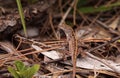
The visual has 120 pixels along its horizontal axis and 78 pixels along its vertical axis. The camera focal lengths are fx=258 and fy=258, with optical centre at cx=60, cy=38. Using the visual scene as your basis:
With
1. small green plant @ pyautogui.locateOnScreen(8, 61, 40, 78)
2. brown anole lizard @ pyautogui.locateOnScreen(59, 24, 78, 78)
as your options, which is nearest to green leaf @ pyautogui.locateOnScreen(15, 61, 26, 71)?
small green plant @ pyautogui.locateOnScreen(8, 61, 40, 78)

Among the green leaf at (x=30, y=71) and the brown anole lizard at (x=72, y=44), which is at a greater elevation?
the brown anole lizard at (x=72, y=44)

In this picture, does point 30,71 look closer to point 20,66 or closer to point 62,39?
point 20,66

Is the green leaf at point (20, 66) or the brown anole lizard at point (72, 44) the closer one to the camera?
the green leaf at point (20, 66)

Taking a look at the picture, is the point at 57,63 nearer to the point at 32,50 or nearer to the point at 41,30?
the point at 32,50

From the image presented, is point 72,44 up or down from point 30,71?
up

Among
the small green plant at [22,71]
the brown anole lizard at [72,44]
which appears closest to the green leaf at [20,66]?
the small green plant at [22,71]

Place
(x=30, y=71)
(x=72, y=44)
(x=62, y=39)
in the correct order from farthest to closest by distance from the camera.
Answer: (x=62, y=39) < (x=72, y=44) < (x=30, y=71)

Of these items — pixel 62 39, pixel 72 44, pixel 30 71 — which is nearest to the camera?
pixel 30 71

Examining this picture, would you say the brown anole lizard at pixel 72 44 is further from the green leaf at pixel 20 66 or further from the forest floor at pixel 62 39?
the green leaf at pixel 20 66

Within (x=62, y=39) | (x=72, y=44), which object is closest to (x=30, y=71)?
(x=72, y=44)

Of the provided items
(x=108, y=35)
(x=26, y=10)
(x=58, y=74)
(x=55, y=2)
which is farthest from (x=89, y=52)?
(x=55, y=2)

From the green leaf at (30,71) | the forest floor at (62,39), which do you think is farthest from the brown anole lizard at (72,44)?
the green leaf at (30,71)
